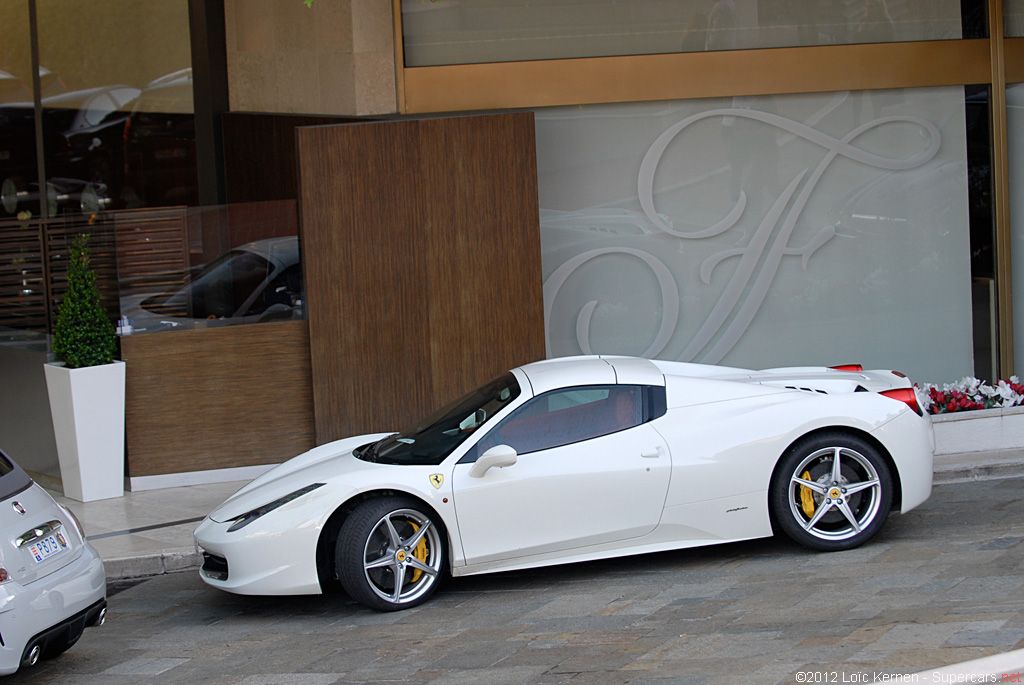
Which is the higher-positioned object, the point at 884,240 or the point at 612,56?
the point at 612,56

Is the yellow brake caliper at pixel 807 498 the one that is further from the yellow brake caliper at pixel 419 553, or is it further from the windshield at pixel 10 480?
the windshield at pixel 10 480

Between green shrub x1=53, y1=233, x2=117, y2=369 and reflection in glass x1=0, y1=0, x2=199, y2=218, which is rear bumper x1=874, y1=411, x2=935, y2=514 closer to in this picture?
green shrub x1=53, y1=233, x2=117, y2=369

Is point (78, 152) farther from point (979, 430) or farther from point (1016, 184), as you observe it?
point (1016, 184)

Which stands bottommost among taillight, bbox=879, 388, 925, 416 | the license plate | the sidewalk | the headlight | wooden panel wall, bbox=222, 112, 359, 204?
the sidewalk

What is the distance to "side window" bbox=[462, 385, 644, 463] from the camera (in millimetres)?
6289

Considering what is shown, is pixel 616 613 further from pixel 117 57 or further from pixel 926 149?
pixel 117 57

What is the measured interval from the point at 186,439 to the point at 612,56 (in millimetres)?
5741

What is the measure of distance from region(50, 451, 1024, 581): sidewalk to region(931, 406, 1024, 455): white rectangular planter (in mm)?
111

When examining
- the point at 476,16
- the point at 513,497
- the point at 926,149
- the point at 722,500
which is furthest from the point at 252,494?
the point at 926,149

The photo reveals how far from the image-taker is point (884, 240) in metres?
11.3

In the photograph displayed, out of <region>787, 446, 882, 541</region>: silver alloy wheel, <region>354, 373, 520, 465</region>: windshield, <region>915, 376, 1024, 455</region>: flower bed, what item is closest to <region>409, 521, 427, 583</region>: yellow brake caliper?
<region>354, 373, 520, 465</region>: windshield

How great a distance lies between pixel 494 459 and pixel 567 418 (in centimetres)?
61

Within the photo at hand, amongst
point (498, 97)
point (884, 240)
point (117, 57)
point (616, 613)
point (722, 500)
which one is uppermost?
point (117, 57)

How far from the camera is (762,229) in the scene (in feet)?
36.6
